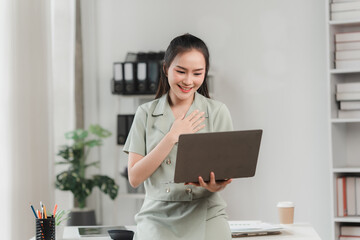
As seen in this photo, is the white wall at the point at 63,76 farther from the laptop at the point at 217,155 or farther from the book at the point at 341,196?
the laptop at the point at 217,155

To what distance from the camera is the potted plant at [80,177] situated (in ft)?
16.2

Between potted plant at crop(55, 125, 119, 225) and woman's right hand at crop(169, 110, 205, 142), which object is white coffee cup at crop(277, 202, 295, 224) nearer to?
woman's right hand at crop(169, 110, 205, 142)

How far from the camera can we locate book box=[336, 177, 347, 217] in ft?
13.6

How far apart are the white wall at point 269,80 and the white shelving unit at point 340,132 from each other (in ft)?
1.19

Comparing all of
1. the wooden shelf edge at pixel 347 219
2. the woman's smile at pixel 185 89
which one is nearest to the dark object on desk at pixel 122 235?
the woman's smile at pixel 185 89

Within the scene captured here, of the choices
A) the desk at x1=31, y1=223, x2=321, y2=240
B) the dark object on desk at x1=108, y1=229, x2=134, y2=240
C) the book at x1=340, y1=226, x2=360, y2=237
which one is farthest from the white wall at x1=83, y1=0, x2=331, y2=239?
the dark object on desk at x1=108, y1=229, x2=134, y2=240

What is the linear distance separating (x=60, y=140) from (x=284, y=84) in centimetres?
195

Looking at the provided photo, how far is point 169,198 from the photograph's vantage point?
71.4 inches

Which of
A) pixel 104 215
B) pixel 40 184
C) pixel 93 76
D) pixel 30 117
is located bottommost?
pixel 104 215

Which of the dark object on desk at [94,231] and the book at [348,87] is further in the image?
the book at [348,87]

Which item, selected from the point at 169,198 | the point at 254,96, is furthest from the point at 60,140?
the point at 169,198

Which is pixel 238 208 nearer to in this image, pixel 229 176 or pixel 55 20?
pixel 55 20

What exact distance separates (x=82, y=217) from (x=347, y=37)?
2.55 metres

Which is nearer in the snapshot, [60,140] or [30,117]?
[30,117]
